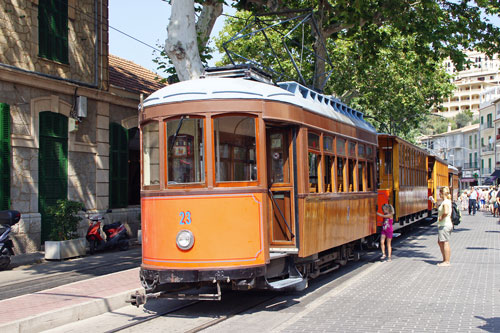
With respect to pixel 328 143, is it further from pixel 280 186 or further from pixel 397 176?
pixel 397 176

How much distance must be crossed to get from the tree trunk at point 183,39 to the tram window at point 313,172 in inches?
123

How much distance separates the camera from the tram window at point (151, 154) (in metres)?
7.95

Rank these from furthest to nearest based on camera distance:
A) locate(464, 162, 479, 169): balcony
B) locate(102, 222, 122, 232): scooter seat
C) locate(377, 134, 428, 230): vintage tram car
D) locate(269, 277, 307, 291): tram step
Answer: locate(464, 162, 479, 169): balcony, locate(377, 134, 428, 230): vintage tram car, locate(102, 222, 122, 232): scooter seat, locate(269, 277, 307, 291): tram step

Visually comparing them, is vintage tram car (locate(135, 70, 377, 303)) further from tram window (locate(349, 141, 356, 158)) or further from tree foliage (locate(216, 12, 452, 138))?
tree foliage (locate(216, 12, 452, 138))

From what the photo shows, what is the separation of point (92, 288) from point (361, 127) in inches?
252

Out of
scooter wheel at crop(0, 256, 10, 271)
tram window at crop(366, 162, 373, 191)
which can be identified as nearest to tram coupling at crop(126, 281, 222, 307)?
scooter wheel at crop(0, 256, 10, 271)

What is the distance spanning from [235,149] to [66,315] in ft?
10.5

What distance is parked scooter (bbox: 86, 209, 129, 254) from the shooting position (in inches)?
590

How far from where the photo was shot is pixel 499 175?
51.8 metres

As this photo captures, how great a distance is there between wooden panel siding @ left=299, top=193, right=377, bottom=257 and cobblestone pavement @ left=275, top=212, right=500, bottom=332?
83 centimetres

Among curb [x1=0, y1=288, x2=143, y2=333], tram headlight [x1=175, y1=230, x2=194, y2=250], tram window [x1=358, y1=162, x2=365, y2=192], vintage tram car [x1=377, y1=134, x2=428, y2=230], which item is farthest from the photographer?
vintage tram car [x1=377, y1=134, x2=428, y2=230]

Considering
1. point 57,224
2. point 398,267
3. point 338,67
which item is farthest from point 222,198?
point 338,67

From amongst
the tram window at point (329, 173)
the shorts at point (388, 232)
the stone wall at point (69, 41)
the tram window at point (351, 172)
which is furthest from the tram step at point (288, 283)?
the stone wall at point (69, 41)

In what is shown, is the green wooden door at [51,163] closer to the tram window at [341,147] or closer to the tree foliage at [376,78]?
the tram window at [341,147]
